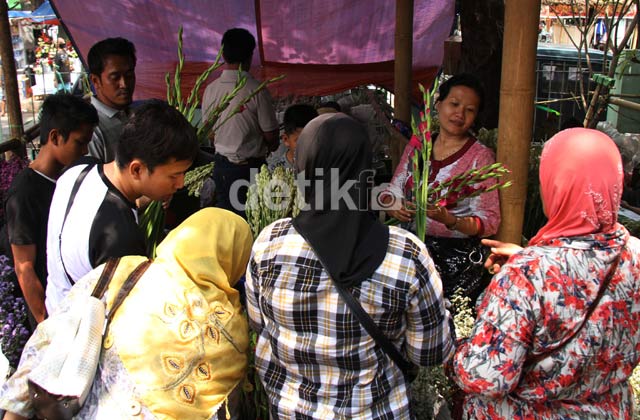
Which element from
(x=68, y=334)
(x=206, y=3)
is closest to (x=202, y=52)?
(x=206, y=3)

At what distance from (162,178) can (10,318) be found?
1134mm

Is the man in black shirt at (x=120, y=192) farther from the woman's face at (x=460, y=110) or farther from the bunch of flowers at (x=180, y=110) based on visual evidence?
the woman's face at (x=460, y=110)

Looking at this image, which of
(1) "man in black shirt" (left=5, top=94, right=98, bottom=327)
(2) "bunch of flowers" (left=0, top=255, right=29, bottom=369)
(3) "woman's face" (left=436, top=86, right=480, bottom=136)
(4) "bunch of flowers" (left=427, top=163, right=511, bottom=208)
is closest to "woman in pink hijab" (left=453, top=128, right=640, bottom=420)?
(4) "bunch of flowers" (left=427, top=163, right=511, bottom=208)

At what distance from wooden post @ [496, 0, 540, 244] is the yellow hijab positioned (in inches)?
38.0

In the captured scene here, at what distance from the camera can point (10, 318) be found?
7.30 feet

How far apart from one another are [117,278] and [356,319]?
58 centimetres

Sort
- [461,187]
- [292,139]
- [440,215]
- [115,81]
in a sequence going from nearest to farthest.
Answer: [461,187], [440,215], [115,81], [292,139]

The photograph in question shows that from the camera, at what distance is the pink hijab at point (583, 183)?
4.25ft

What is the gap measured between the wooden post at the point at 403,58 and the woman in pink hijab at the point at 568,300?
7.85 ft

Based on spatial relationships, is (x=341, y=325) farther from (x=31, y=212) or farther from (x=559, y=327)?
(x=31, y=212)

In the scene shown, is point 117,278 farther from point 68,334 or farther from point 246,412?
point 246,412

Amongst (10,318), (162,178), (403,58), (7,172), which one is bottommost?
(10,318)

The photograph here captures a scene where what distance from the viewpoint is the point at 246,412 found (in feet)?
6.19

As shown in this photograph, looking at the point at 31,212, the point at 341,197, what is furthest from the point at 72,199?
the point at 341,197
